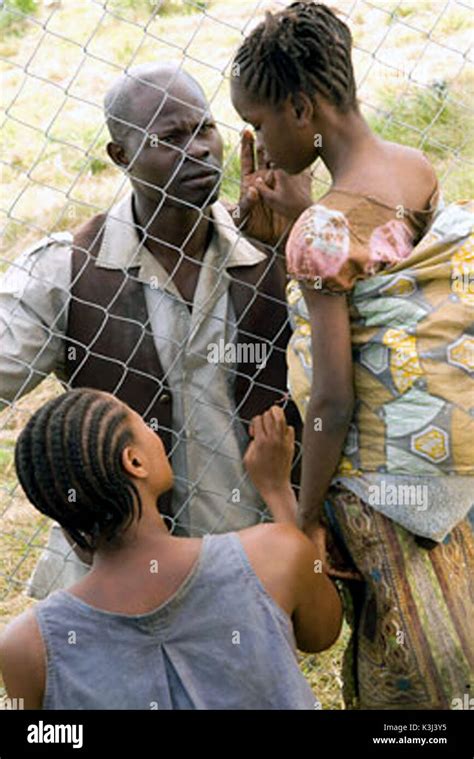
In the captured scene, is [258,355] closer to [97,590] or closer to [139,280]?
[139,280]

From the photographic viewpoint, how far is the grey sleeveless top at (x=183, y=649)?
8.09ft

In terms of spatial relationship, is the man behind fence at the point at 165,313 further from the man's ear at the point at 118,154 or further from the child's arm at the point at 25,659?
the child's arm at the point at 25,659

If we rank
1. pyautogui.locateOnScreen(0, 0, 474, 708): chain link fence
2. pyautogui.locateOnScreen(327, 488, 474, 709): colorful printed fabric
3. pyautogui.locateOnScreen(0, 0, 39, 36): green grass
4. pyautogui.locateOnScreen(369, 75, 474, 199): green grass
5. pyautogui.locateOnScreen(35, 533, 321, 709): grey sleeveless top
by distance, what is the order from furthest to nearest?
1. pyautogui.locateOnScreen(0, 0, 39, 36): green grass
2. pyautogui.locateOnScreen(369, 75, 474, 199): green grass
3. pyautogui.locateOnScreen(0, 0, 474, 708): chain link fence
4. pyautogui.locateOnScreen(327, 488, 474, 709): colorful printed fabric
5. pyautogui.locateOnScreen(35, 533, 321, 709): grey sleeveless top

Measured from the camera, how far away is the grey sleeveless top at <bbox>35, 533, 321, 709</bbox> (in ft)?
8.09

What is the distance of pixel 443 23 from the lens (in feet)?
20.0

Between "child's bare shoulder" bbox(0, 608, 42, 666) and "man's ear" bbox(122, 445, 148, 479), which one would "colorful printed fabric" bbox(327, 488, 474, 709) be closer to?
"man's ear" bbox(122, 445, 148, 479)

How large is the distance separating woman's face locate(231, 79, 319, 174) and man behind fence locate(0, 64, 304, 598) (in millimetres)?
602

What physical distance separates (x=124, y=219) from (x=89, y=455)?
36.4 inches

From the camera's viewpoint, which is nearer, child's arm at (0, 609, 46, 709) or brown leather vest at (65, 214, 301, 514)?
child's arm at (0, 609, 46, 709)

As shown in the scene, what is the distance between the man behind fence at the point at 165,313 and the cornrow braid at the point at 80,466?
26.9 inches

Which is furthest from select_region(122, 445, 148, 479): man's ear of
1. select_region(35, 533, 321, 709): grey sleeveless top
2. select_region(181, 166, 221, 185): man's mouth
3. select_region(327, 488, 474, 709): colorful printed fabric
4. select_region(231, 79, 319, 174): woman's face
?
select_region(181, 166, 221, 185): man's mouth

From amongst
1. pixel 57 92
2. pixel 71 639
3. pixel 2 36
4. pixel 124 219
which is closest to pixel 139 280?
pixel 124 219

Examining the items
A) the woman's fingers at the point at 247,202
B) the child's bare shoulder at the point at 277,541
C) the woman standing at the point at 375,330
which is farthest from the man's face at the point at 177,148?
the child's bare shoulder at the point at 277,541
